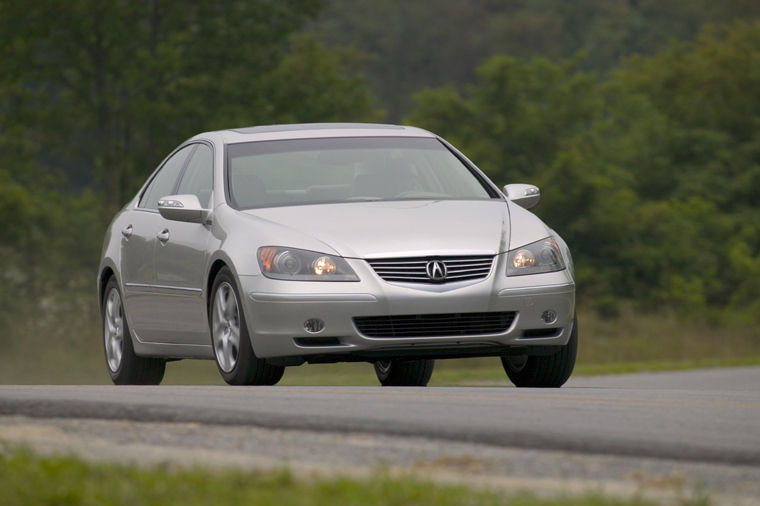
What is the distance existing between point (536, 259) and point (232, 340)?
1789mm

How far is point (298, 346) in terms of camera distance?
9336 millimetres

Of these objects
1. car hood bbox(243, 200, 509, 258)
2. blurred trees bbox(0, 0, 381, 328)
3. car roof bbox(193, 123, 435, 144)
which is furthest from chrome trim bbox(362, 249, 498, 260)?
blurred trees bbox(0, 0, 381, 328)

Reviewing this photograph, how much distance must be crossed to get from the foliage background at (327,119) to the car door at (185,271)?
51.6 feet

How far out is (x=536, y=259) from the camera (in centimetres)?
969

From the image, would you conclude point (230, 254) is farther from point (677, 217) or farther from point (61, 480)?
point (677, 217)

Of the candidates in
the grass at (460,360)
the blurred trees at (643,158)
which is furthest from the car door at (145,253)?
the blurred trees at (643,158)

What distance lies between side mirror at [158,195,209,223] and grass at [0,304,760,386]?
1206cm

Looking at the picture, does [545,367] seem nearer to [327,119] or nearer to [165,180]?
[165,180]

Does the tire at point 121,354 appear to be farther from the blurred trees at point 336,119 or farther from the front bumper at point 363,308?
the blurred trees at point 336,119

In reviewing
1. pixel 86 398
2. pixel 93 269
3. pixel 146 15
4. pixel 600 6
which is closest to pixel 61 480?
pixel 86 398

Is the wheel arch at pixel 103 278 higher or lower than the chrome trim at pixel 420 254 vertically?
lower

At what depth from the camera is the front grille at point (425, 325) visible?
30.6ft

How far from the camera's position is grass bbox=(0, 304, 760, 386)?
2455 cm

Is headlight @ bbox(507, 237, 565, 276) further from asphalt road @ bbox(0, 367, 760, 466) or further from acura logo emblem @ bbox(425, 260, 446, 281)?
asphalt road @ bbox(0, 367, 760, 466)
